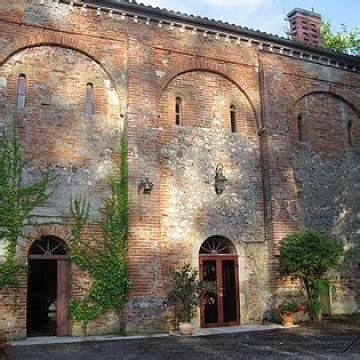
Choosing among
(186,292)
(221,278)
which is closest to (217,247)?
(221,278)

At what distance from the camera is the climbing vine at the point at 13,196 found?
41.5 feet

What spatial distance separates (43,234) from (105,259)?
176cm

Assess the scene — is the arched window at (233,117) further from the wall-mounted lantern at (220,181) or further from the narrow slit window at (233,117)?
the wall-mounted lantern at (220,181)

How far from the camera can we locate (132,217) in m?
13.8

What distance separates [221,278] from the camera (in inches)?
603

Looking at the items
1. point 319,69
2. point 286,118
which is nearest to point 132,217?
point 286,118

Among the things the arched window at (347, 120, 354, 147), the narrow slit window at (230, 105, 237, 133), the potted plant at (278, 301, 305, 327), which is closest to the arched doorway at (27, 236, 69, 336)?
the potted plant at (278, 301, 305, 327)

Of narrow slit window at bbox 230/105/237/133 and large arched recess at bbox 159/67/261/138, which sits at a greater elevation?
large arched recess at bbox 159/67/261/138

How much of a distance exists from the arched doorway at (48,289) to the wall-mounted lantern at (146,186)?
2.61m

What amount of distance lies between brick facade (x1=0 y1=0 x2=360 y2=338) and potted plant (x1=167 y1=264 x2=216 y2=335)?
0.41 meters

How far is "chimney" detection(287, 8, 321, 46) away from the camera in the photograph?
19.7m

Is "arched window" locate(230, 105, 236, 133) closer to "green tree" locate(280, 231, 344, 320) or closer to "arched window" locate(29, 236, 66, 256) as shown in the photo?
"green tree" locate(280, 231, 344, 320)

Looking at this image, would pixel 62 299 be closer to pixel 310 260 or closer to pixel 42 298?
pixel 42 298

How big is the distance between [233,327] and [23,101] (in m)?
8.82
